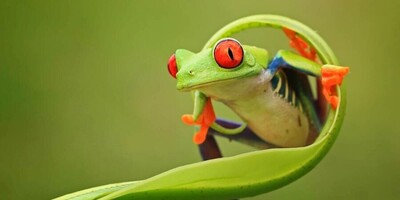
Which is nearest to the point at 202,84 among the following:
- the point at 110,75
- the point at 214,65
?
the point at 214,65

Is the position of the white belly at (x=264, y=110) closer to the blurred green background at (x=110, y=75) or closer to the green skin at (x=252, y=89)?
the green skin at (x=252, y=89)

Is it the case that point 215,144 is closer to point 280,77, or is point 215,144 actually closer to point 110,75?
point 280,77

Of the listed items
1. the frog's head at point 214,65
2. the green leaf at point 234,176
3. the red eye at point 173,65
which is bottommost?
the green leaf at point 234,176

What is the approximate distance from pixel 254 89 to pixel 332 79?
76 mm

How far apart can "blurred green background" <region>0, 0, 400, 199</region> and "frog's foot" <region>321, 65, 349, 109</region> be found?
971 millimetres

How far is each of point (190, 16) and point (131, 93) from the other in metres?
0.24

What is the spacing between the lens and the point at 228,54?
23.5 inches

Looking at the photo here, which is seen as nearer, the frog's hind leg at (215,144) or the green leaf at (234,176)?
the green leaf at (234,176)

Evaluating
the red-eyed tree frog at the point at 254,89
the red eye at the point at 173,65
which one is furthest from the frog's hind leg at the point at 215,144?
the red eye at the point at 173,65

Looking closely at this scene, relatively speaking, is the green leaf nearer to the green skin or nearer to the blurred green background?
the green skin

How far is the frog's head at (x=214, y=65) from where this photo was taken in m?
0.59

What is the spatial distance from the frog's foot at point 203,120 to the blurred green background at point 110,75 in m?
0.96

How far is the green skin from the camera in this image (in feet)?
1.98

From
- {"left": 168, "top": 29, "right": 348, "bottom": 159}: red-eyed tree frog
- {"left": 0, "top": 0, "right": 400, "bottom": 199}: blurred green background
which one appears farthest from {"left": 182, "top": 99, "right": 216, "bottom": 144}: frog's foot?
{"left": 0, "top": 0, "right": 400, "bottom": 199}: blurred green background
